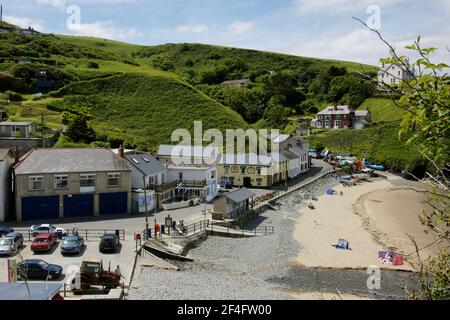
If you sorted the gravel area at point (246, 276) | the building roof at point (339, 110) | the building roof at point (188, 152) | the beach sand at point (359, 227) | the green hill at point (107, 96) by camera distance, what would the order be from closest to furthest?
the gravel area at point (246, 276) → the beach sand at point (359, 227) → the building roof at point (188, 152) → the green hill at point (107, 96) → the building roof at point (339, 110)

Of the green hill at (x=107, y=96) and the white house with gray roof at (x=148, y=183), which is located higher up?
the green hill at (x=107, y=96)

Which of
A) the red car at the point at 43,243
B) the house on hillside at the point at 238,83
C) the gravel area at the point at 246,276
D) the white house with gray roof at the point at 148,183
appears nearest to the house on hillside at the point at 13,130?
the white house with gray roof at the point at 148,183

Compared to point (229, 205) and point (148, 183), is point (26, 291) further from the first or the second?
point (148, 183)

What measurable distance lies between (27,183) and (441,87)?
36.4 meters

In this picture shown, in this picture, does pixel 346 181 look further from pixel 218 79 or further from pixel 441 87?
pixel 218 79

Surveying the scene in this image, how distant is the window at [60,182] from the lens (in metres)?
36.7

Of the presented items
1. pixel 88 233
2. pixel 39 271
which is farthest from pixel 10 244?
pixel 88 233

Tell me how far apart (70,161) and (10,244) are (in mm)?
12989

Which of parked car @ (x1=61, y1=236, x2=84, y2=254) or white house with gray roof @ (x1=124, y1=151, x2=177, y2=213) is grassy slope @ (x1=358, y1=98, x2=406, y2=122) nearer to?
white house with gray roof @ (x1=124, y1=151, x2=177, y2=213)

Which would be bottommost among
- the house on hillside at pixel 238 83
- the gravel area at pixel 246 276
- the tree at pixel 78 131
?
the gravel area at pixel 246 276

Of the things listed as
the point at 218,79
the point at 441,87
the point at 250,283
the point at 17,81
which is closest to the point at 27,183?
the point at 250,283

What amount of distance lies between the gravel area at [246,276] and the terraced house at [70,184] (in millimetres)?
9818

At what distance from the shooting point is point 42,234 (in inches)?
1101

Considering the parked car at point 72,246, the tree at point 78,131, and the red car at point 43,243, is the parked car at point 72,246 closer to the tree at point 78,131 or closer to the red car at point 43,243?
the red car at point 43,243
